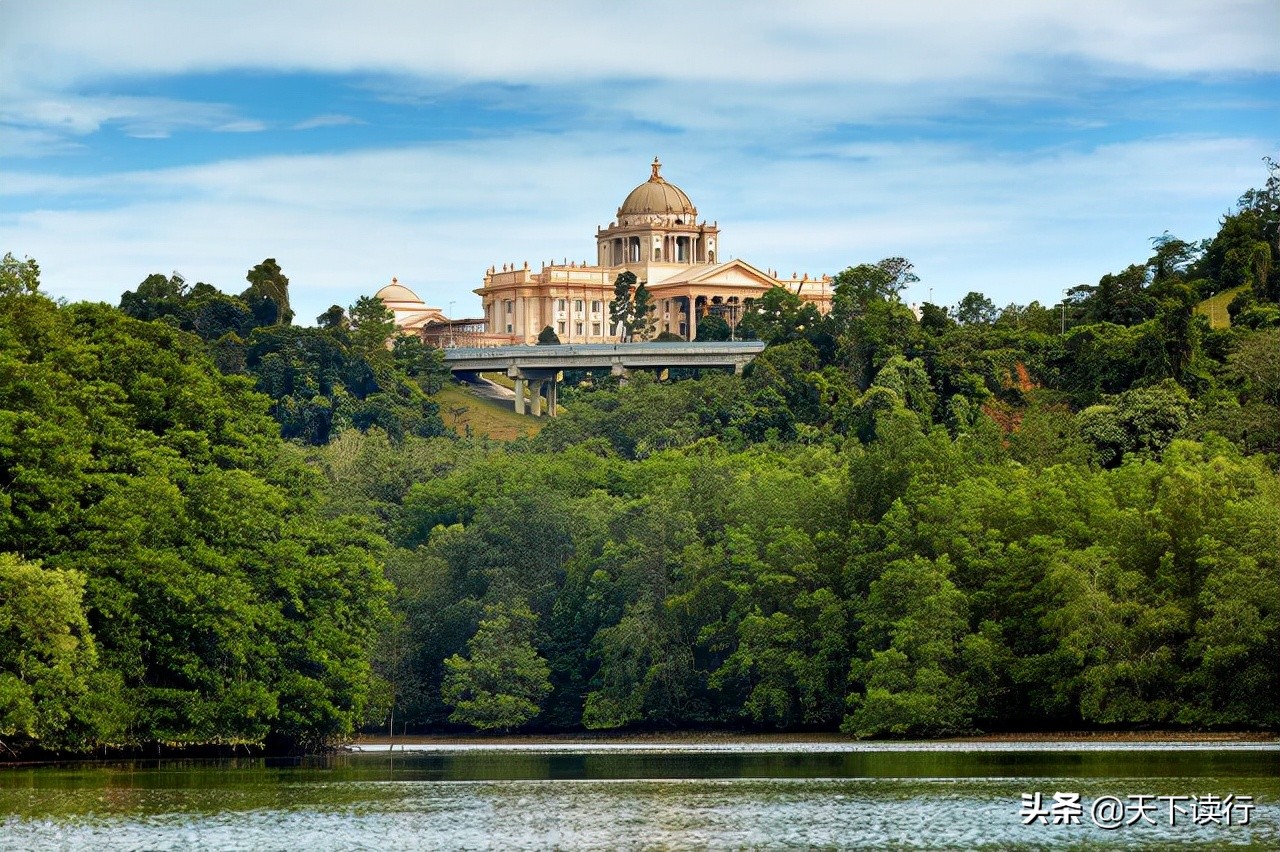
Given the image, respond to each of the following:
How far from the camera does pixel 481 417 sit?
148125 millimetres

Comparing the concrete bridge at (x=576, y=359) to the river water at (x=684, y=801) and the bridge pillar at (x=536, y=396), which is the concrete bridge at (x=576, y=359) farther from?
the river water at (x=684, y=801)

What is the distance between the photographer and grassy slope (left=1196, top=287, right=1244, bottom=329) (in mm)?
95312

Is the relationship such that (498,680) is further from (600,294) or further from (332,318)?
(600,294)

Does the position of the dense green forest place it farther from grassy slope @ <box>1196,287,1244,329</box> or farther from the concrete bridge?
the concrete bridge

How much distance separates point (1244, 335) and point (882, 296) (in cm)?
2941

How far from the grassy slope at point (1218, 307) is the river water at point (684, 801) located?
37.8 m

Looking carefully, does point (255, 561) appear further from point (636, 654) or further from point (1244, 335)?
point (1244, 335)

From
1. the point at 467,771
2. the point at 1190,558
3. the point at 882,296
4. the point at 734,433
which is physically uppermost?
the point at 882,296

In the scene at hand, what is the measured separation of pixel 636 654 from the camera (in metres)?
74.2

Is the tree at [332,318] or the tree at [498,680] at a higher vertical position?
the tree at [332,318]

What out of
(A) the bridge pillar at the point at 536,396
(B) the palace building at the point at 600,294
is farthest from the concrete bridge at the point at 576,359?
(B) the palace building at the point at 600,294

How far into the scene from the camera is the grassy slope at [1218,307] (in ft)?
313

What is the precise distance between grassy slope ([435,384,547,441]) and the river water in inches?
3236

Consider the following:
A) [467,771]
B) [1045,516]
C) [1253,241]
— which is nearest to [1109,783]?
[467,771]
